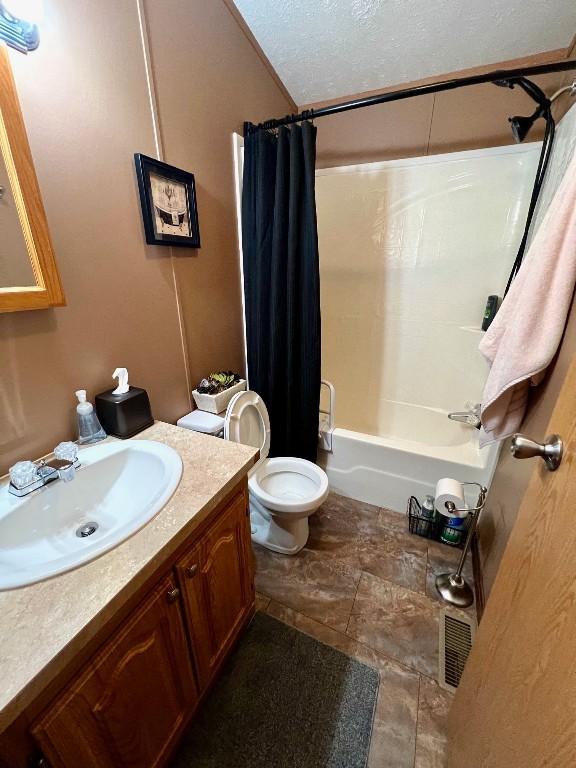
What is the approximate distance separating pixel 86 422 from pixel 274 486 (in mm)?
971

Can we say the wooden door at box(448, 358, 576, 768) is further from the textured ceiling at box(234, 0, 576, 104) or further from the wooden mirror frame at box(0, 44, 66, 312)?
the textured ceiling at box(234, 0, 576, 104)

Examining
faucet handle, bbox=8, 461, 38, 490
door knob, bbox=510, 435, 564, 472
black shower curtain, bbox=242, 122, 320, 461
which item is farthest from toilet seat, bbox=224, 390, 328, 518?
door knob, bbox=510, 435, 564, 472

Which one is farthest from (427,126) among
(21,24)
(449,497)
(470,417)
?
(449,497)

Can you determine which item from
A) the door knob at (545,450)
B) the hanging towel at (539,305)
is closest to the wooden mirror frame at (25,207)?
the door knob at (545,450)

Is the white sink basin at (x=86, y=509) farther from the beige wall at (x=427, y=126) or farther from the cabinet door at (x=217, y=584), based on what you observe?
the beige wall at (x=427, y=126)

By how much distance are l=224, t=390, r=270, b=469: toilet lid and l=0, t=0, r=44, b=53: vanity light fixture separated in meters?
1.20

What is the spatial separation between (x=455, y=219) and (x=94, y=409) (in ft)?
7.42

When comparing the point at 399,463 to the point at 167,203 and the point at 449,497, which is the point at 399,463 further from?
the point at 167,203

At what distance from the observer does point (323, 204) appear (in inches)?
88.5

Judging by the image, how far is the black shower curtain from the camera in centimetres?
152

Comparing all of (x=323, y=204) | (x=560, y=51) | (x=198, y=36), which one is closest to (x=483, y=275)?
(x=560, y=51)

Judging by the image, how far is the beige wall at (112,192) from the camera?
88cm

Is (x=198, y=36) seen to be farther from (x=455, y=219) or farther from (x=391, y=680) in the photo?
(x=391, y=680)

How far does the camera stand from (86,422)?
1.02 m
